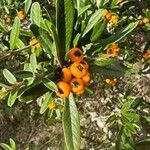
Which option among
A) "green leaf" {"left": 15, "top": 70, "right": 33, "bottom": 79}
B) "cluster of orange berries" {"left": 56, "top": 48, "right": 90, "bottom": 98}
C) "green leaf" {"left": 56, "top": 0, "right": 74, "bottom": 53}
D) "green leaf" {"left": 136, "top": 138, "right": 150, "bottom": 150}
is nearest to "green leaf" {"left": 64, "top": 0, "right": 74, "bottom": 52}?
"green leaf" {"left": 56, "top": 0, "right": 74, "bottom": 53}

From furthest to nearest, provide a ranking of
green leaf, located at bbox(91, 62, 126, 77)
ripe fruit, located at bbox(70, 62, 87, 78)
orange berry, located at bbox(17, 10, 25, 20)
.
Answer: orange berry, located at bbox(17, 10, 25, 20) < green leaf, located at bbox(91, 62, 126, 77) < ripe fruit, located at bbox(70, 62, 87, 78)

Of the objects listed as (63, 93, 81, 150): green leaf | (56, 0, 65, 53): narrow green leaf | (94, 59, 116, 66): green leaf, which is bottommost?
(63, 93, 81, 150): green leaf

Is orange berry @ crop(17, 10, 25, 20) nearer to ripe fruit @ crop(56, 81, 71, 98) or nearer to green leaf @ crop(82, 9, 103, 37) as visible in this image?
green leaf @ crop(82, 9, 103, 37)

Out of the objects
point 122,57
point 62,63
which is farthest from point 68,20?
point 122,57

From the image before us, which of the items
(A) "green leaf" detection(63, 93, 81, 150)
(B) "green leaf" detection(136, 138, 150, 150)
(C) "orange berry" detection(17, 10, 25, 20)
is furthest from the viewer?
(C) "orange berry" detection(17, 10, 25, 20)

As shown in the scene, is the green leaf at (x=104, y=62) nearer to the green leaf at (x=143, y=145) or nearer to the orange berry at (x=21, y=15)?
the green leaf at (x=143, y=145)

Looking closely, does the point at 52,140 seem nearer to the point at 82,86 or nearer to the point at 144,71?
the point at 144,71
